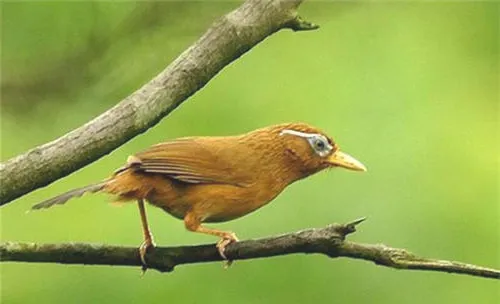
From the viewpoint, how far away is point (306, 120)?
12.3 feet

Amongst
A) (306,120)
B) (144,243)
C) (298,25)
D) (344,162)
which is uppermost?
(306,120)

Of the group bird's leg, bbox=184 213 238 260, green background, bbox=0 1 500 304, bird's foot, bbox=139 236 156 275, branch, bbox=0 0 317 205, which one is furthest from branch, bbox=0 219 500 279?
green background, bbox=0 1 500 304

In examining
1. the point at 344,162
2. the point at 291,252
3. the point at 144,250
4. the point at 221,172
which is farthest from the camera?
the point at 221,172

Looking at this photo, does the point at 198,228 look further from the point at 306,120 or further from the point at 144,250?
the point at 306,120

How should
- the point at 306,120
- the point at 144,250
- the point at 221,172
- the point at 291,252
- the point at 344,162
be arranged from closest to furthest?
the point at 291,252, the point at 144,250, the point at 344,162, the point at 221,172, the point at 306,120

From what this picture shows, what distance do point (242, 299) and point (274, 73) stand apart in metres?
1.10

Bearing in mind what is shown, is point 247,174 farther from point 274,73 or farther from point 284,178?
point 274,73

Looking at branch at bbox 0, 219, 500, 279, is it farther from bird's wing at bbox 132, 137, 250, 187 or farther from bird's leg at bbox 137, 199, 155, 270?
bird's wing at bbox 132, 137, 250, 187

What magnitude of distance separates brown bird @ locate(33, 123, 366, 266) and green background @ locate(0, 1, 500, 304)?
506 millimetres

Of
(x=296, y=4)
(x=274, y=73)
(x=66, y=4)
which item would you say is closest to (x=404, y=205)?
(x=274, y=73)

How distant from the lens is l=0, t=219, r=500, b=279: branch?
6.20 ft

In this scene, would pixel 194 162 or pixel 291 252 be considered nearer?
pixel 291 252

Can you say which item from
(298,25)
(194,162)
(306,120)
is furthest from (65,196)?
(306,120)

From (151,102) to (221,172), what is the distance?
1.90 ft
